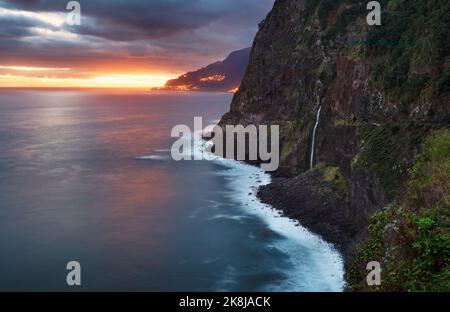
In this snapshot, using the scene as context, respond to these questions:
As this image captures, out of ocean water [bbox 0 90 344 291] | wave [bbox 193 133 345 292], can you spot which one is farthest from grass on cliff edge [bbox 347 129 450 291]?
ocean water [bbox 0 90 344 291]

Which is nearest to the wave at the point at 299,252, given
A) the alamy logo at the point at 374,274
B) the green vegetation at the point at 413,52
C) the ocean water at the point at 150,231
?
the ocean water at the point at 150,231

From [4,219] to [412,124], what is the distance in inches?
1578

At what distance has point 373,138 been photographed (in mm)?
45125

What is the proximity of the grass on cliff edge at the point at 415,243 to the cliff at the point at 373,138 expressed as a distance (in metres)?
0.05

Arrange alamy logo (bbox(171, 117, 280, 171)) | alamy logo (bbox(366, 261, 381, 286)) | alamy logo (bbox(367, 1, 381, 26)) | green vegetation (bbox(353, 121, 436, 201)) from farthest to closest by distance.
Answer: alamy logo (bbox(171, 117, 280, 171)) → alamy logo (bbox(367, 1, 381, 26)) → green vegetation (bbox(353, 121, 436, 201)) → alamy logo (bbox(366, 261, 381, 286))

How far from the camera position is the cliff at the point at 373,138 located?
20609 millimetres

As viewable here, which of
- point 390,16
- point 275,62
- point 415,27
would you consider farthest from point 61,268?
point 275,62

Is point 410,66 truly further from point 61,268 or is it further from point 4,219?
point 4,219

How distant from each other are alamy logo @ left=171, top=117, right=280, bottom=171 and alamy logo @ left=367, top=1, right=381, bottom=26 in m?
22.4

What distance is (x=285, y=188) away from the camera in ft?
182

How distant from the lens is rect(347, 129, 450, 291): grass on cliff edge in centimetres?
1797

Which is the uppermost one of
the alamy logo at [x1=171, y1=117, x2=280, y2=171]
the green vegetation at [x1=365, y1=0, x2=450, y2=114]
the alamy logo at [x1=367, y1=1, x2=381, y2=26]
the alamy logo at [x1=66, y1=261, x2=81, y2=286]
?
the alamy logo at [x1=367, y1=1, x2=381, y2=26]

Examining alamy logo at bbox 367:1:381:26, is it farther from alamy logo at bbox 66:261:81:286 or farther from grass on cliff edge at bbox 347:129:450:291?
alamy logo at bbox 66:261:81:286

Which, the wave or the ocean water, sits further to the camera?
the ocean water
